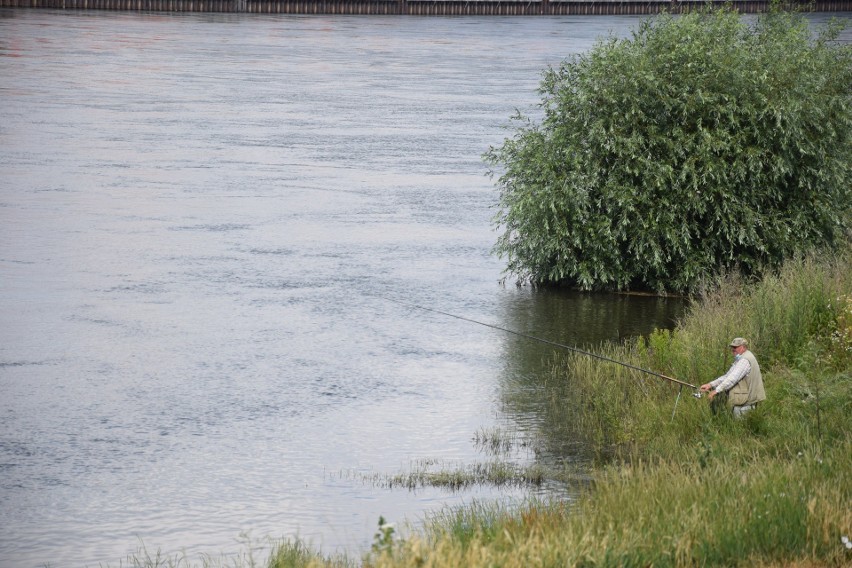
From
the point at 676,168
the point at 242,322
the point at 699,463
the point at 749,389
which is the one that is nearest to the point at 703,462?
the point at 699,463

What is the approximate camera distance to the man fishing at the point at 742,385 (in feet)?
49.6

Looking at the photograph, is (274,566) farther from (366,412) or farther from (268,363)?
(268,363)

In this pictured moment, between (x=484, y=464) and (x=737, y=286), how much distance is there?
349 inches

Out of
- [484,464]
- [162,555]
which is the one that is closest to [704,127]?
[484,464]

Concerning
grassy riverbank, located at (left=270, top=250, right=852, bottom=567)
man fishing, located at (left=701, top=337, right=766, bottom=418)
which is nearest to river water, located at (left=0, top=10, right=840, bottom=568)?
grassy riverbank, located at (left=270, top=250, right=852, bottom=567)

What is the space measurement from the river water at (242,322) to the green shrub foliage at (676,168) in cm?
113

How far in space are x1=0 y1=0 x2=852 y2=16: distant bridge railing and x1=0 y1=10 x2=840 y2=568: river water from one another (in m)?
69.6

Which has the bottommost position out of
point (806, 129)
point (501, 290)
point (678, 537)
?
point (501, 290)

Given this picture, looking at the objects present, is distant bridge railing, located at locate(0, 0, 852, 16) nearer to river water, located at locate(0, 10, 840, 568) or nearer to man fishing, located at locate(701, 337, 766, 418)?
river water, located at locate(0, 10, 840, 568)

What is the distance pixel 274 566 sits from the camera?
11.8 metres

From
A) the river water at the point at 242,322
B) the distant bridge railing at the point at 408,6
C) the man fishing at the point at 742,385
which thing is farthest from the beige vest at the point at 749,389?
the distant bridge railing at the point at 408,6

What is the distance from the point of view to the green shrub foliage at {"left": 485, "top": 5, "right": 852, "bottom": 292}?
2512cm

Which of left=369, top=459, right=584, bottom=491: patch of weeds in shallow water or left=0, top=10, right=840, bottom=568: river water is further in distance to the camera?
left=369, top=459, right=584, bottom=491: patch of weeds in shallow water

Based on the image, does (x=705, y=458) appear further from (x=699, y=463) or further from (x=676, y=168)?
(x=676, y=168)
